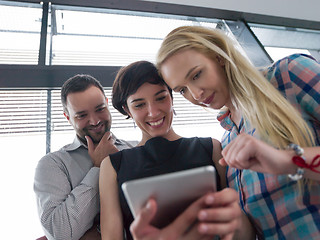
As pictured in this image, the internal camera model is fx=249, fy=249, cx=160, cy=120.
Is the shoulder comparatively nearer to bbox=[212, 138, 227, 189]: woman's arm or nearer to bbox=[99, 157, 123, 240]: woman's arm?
bbox=[212, 138, 227, 189]: woman's arm

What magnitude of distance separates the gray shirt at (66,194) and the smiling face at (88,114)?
0.46 feet

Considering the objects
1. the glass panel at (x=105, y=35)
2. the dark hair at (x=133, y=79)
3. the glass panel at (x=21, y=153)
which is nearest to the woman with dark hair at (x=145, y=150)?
the dark hair at (x=133, y=79)

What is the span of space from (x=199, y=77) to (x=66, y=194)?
88 cm

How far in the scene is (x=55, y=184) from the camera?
1272mm

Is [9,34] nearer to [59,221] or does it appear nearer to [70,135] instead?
[70,135]

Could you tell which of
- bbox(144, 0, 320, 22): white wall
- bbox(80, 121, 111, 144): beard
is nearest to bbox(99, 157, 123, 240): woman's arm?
bbox(80, 121, 111, 144): beard

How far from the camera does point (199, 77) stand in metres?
1.07

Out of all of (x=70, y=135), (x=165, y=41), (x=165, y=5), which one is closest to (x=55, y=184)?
(x=70, y=135)

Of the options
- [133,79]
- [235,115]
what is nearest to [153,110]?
[133,79]

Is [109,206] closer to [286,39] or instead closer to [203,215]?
[203,215]

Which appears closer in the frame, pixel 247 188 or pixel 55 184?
pixel 247 188

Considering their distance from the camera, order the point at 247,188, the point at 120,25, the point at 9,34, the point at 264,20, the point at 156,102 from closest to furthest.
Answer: the point at 247,188 → the point at 156,102 → the point at 9,34 → the point at 120,25 → the point at 264,20

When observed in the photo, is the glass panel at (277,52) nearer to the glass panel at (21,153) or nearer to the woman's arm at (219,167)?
the woman's arm at (219,167)

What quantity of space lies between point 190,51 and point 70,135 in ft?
3.95
